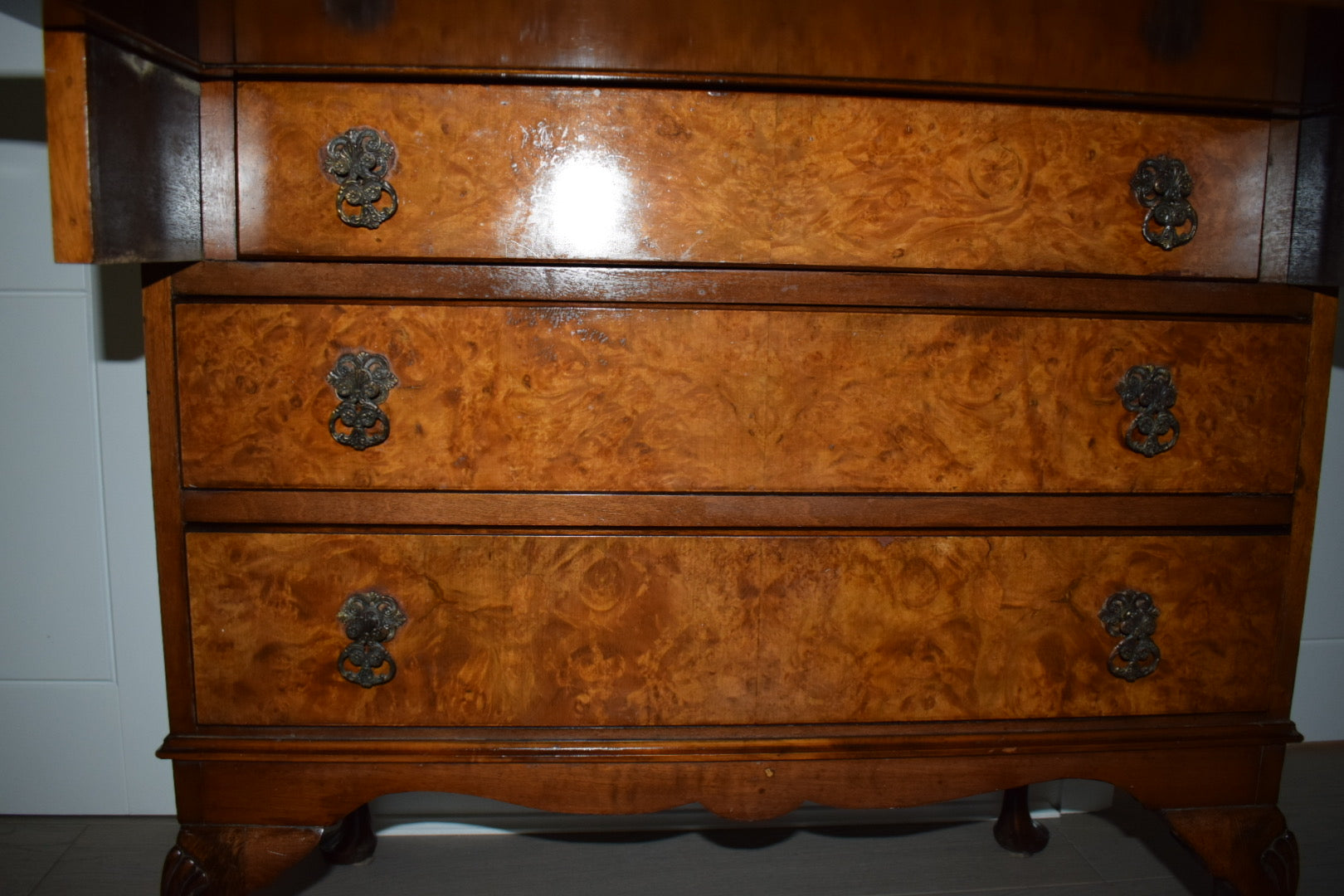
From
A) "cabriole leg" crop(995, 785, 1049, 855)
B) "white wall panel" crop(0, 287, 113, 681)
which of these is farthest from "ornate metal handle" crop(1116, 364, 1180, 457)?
"white wall panel" crop(0, 287, 113, 681)

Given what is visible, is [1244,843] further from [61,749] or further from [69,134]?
[61,749]

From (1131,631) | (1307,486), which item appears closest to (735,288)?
(1131,631)

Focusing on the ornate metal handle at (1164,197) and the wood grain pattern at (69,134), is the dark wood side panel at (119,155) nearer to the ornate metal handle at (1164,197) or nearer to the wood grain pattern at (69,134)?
the wood grain pattern at (69,134)

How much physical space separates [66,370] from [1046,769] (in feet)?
6.08

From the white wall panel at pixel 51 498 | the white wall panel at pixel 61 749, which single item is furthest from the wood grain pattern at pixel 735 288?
the white wall panel at pixel 61 749

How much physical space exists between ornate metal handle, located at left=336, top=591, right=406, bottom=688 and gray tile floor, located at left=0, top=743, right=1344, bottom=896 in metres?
0.66

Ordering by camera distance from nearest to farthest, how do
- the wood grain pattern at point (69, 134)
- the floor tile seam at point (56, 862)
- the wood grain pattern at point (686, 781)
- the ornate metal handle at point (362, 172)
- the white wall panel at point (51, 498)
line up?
the wood grain pattern at point (69, 134), the ornate metal handle at point (362, 172), the wood grain pattern at point (686, 781), the floor tile seam at point (56, 862), the white wall panel at point (51, 498)

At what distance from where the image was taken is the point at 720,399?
1146 mm

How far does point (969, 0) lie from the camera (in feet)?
3.37

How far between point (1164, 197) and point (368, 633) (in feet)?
3.88

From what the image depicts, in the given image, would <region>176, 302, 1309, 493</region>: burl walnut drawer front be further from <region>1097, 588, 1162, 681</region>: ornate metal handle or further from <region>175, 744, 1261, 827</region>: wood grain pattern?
<region>175, 744, 1261, 827</region>: wood grain pattern

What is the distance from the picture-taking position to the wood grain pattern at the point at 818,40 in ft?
3.36

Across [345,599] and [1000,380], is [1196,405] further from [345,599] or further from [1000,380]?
[345,599]

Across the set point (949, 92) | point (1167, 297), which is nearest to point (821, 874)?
A: point (1167, 297)
